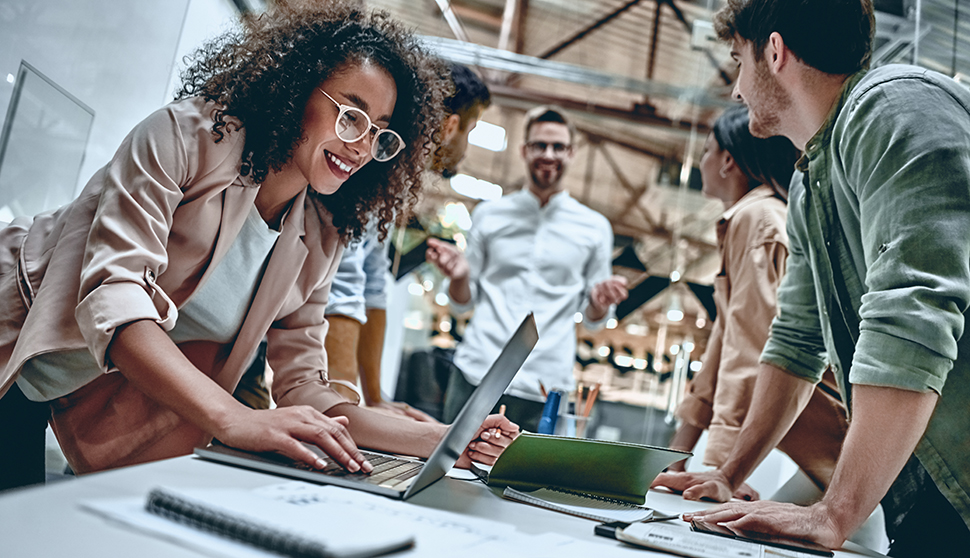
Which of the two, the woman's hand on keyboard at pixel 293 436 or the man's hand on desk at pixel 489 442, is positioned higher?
the woman's hand on keyboard at pixel 293 436

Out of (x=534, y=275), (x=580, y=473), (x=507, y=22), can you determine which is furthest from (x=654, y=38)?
(x=580, y=473)

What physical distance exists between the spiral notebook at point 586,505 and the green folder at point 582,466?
21mm

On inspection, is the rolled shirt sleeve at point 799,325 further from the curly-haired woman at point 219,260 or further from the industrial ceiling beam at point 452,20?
the industrial ceiling beam at point 452,20

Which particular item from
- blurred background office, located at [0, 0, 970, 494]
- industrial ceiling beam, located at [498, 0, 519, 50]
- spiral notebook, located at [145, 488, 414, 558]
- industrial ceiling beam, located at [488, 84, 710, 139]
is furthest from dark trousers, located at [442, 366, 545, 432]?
industrial ceiling beam, located at [498, 0, 519, 50]

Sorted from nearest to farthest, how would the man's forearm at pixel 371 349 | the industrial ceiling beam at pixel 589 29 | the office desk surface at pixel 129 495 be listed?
the office desk surface at pixel 129 495
the man's forearm at pixel 371 349
the industrial ceiling beam at pixel 589 29

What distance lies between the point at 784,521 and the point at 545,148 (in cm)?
247

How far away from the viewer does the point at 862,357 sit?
35.0 inches

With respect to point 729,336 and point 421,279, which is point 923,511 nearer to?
point 729,336

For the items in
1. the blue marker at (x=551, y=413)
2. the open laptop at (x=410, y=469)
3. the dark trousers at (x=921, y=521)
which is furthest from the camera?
the blue marker at (x=551, y=413)

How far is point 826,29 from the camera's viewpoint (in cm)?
116

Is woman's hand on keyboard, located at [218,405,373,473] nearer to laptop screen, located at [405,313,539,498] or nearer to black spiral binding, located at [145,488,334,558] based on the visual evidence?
laptop screen, located at [405,313,539,498]

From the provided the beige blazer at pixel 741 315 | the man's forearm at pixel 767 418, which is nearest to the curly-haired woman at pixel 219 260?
the man's forearm at pixel 767 418

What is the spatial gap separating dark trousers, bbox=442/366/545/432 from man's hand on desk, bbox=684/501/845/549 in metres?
1.72

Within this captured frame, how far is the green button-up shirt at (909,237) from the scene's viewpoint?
85 cm
